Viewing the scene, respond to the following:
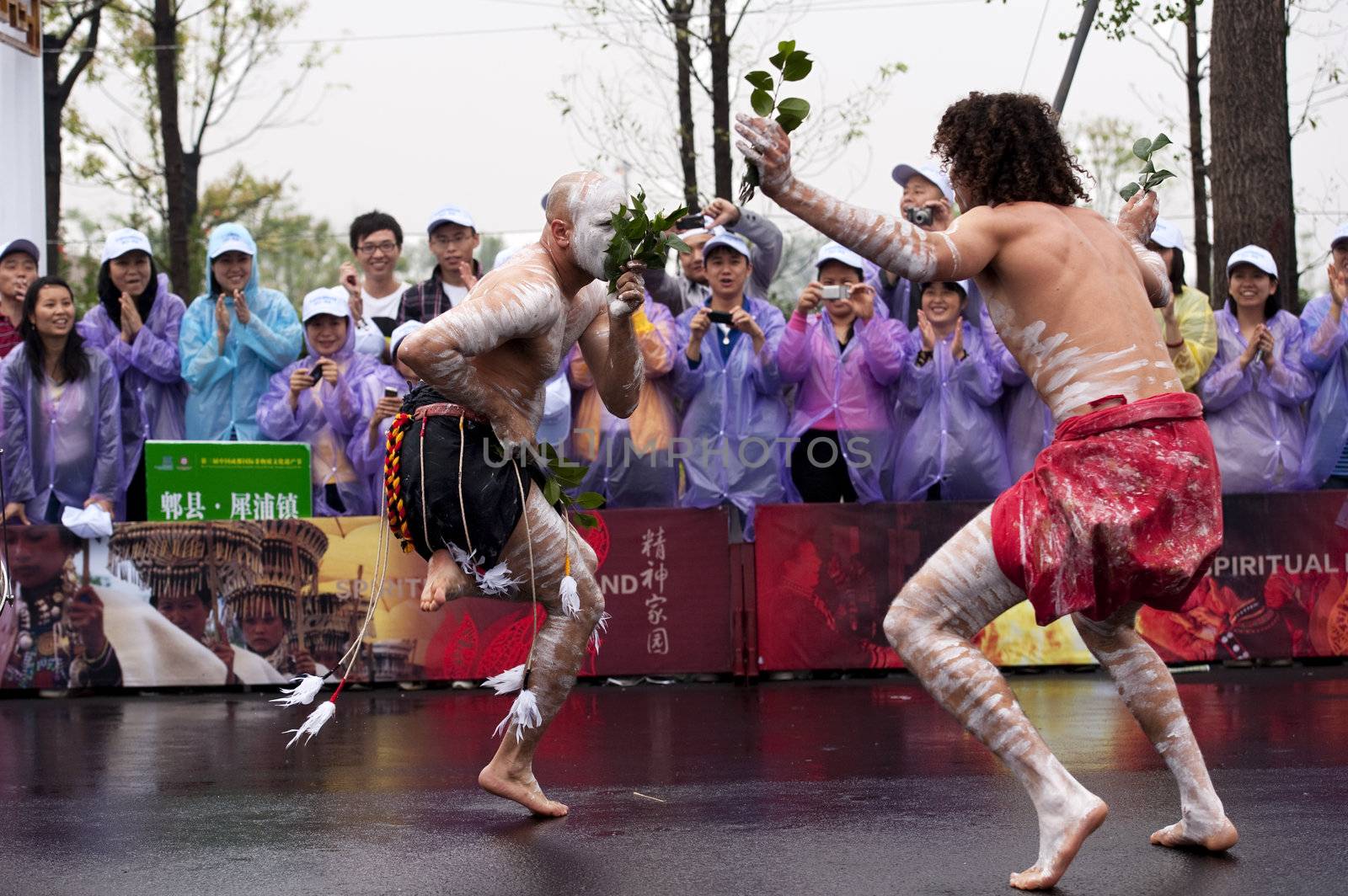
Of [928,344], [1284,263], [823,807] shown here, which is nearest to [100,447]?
[928,344]

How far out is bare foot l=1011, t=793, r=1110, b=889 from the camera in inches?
157

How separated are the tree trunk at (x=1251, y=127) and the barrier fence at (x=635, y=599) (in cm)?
339

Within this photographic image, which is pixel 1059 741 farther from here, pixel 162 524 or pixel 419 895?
pixel 162 524

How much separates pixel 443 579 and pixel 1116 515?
6.68 ft

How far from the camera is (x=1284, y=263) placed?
1191 centimetres

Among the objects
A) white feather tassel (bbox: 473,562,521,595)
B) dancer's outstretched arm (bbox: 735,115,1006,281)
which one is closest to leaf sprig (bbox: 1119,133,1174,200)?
dancer's outstretched arm (bbox: 735,115,1006,281)

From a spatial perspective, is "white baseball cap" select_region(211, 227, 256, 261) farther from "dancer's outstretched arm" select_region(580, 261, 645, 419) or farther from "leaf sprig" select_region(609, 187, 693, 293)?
"leaf sprig" select_region(609, 187, 693, 293)

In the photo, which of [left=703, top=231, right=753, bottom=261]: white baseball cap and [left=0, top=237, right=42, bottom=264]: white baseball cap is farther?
[left=0, top=237, right=42, bottom=264]: white baseball cap

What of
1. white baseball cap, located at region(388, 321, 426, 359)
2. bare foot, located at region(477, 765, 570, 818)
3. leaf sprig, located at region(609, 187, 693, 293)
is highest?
white baseball cap, located at region(388, 321, 426, 359)

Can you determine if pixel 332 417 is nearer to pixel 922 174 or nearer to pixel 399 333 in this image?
pixel 399 333

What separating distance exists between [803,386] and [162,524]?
3.63m

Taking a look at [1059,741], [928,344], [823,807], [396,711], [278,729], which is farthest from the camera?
[928,344]

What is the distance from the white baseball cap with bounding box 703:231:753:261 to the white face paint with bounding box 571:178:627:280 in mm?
3885

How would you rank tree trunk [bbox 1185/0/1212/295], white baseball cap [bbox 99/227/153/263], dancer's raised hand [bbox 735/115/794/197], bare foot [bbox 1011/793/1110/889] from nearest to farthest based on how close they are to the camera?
1. bare foot [bbox 1011/793/1110/889]
2. dancer's raised hand [bbox 735/115/794/197]
3. white baseball cap [bbox 99/227/153/263]
4. tree trunk [bbox 1185/0/1212/295]
